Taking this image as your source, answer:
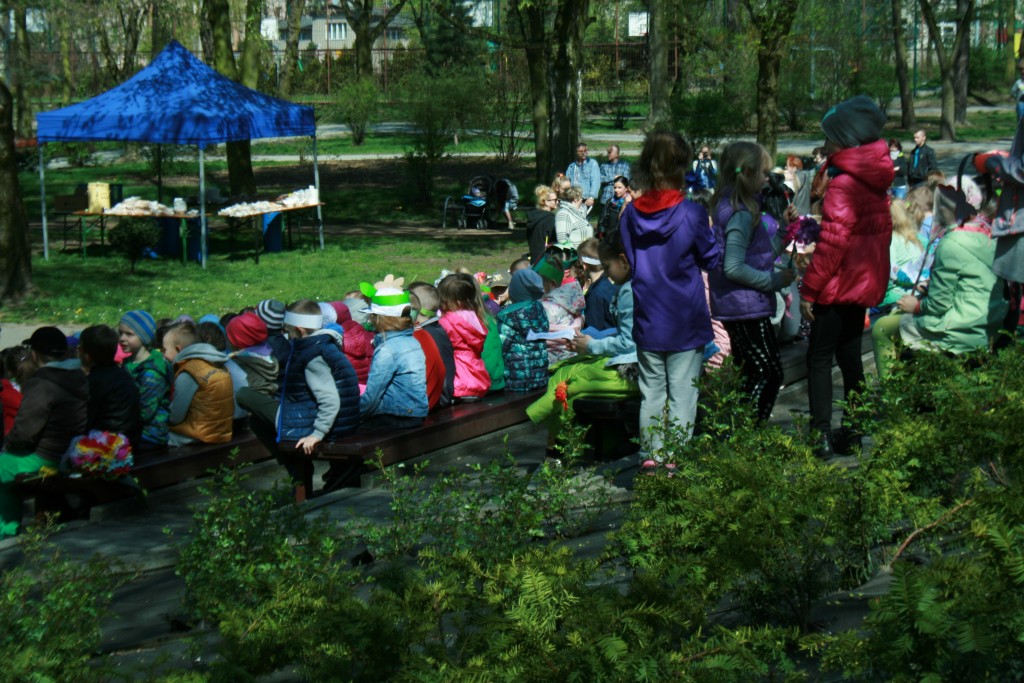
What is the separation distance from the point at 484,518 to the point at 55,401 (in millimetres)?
4206

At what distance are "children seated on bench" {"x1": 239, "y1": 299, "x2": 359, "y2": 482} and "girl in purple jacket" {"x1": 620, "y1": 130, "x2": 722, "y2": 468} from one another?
211cm

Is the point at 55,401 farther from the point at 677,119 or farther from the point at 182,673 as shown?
the point at 677,119

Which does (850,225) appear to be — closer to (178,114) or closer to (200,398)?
(200,398)

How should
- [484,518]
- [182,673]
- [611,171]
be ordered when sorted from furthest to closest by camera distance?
[611,171], [484,518], [182,673]

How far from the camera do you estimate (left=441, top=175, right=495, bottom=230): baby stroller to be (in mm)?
25828

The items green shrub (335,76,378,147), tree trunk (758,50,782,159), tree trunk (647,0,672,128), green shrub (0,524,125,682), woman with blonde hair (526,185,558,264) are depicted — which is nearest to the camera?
green shrub (0,524,125,682)

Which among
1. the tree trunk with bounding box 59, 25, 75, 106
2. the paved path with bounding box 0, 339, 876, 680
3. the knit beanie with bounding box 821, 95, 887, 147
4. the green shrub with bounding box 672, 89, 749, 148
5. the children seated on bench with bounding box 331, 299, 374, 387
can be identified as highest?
the tree trunk with bounding box 59, 25, 75, 106

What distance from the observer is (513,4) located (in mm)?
26312

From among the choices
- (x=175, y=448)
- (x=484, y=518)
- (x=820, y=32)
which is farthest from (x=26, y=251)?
(x=820, y=32)

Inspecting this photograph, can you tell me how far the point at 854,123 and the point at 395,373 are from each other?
136 inches

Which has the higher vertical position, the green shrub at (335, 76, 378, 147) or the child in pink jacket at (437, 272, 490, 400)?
the green shrub at (335, 76, 378, 147)

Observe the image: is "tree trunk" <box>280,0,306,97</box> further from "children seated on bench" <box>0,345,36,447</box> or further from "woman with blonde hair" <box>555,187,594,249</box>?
"children seated on bench" <box>0,345,36,447</box>

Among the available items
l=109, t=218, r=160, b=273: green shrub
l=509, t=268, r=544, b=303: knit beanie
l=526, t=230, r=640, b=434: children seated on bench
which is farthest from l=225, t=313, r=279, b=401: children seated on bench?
l=109, t=218, r=160, b=273: green shrub

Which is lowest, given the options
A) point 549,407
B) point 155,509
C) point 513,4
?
point 155,509
